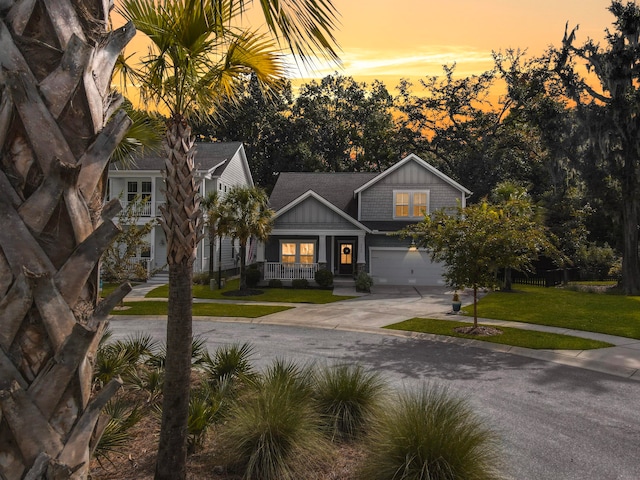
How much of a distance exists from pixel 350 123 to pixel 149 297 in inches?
1480

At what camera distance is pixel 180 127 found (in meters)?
5.89

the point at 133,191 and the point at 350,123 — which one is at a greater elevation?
the point at 350,123

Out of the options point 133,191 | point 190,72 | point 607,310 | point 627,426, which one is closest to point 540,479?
point 627,426

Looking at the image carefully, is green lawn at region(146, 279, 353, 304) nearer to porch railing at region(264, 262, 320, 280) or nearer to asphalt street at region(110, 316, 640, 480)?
porch railing at region(264, 262, 320, 280)

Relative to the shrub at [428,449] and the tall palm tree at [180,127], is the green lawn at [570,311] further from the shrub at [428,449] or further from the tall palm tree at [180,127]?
the tall palm tree at [180,127]

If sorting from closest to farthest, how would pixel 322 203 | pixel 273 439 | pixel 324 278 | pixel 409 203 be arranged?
pixel 273 439 → pixel 324 278 → pixel 322 203 → pixel 409 203

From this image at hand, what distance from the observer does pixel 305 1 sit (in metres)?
2.55

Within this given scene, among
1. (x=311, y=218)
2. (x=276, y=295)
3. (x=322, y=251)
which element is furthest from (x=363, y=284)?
(x=311, y=218)

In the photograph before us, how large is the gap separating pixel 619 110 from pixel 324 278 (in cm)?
1891

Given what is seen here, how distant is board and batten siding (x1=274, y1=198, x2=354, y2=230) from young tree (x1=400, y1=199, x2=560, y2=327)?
1387 cm

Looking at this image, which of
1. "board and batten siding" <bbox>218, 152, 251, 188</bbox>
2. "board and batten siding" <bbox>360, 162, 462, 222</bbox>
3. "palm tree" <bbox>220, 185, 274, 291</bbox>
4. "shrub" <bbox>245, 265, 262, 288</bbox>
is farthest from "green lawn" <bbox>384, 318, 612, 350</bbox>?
"board and batten siding" <bbox>218, 152, 251, 188</bbox>

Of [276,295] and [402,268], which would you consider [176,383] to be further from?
[402,268]

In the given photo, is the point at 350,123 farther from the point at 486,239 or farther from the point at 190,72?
the point at 190,72

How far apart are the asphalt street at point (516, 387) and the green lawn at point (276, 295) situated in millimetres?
6922
